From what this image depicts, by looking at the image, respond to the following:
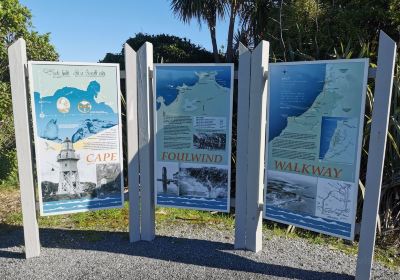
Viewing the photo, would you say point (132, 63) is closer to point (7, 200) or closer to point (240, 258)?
point (240, 258)

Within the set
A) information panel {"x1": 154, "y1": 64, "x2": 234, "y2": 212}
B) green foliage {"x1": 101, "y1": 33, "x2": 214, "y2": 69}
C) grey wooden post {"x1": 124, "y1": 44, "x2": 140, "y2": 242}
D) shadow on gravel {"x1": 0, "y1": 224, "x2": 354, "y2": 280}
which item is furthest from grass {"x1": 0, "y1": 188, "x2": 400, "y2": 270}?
green foliage {"x1": 101, "y1": 33, "x2": 214, "y2": 69}

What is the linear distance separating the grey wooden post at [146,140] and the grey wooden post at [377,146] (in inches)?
81.9

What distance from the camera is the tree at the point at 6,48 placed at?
6773 mm

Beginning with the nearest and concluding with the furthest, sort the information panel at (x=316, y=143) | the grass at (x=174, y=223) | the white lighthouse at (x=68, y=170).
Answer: the information panel at (x=316, y=143), the white lighthouse at (x=68, y=170), the grass at (x=174, y=223)

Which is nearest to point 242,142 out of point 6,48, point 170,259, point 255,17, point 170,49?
point 170,259

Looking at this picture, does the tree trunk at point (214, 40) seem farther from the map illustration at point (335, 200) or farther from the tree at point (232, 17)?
the map illustration at point (335, 200)

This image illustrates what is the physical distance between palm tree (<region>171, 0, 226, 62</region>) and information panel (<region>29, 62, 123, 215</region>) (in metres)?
10.6

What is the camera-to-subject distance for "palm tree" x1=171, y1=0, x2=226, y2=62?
1430cm

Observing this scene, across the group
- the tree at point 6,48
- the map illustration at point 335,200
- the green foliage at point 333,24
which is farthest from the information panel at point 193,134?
the tree at point 6,48

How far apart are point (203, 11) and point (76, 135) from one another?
11.9m

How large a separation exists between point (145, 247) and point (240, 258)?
1.00 metres

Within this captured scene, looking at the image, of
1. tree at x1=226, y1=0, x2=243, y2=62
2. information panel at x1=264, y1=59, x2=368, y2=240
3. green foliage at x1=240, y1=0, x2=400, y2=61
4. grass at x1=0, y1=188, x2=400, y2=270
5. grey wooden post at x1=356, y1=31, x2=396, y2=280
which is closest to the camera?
grey wooden post at x1=356, y1=31, x2=396, y2=280

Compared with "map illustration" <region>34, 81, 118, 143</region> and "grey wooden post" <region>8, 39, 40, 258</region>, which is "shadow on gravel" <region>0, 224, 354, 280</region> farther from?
"map illustration" <region>34, 81, 118, 143</region>

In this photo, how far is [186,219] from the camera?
4.96 metres
